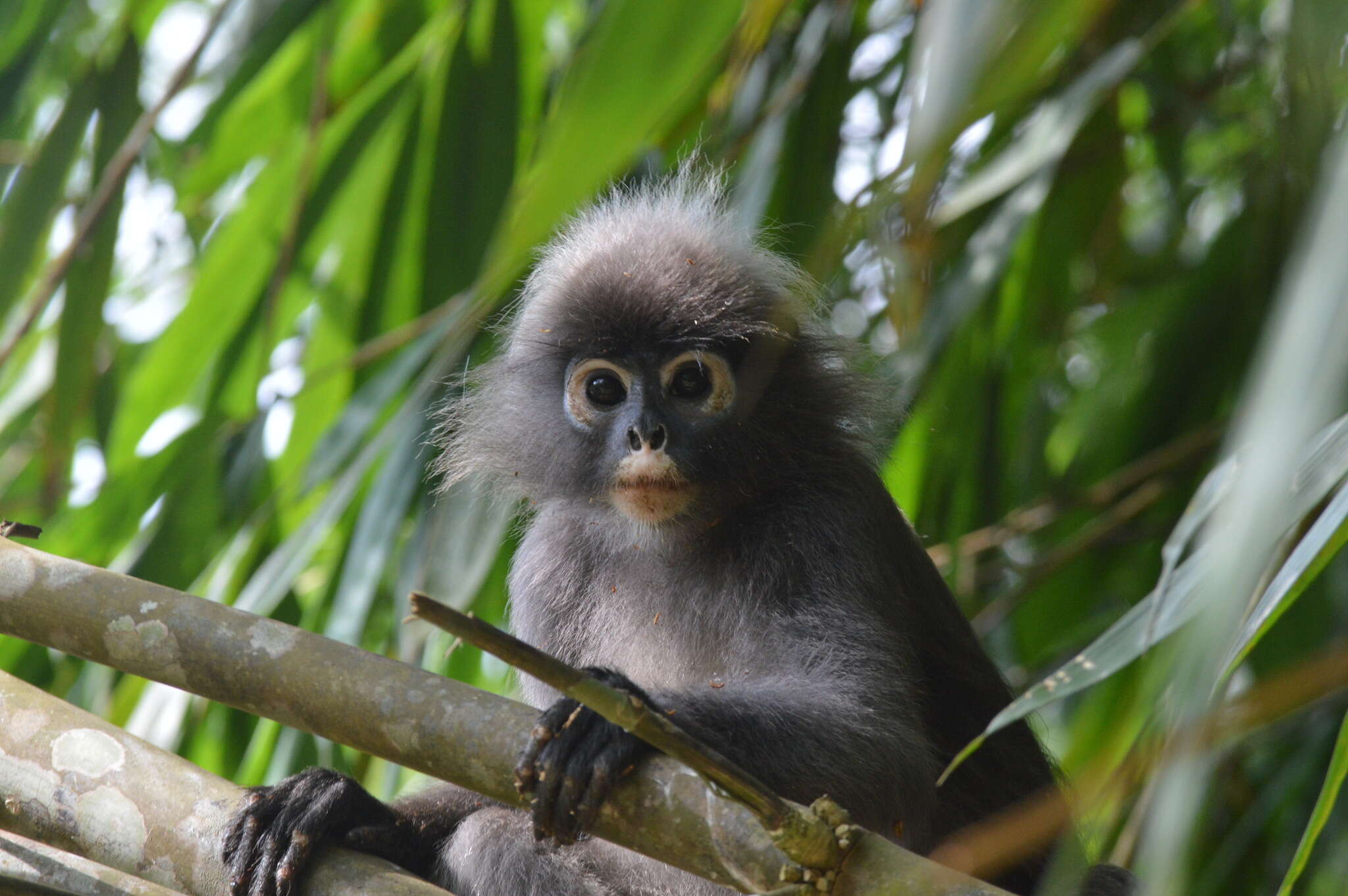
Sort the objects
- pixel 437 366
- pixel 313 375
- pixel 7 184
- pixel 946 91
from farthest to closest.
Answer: pixel 313 375, pixel 7 184, pixel 437 366, pixel 946 91

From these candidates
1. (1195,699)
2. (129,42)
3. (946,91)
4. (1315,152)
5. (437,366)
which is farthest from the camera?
(129,42)

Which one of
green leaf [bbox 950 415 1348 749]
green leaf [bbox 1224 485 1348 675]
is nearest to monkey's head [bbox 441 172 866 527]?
green leaf [bbox 950 415 1348 749]

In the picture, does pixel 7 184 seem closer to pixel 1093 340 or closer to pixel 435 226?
pixel 435 226

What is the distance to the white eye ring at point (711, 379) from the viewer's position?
288 centimetres

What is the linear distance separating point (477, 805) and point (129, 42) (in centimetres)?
174

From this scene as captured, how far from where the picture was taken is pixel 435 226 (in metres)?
3.63

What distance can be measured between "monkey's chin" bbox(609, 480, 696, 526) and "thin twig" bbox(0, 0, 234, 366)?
3.87 feet

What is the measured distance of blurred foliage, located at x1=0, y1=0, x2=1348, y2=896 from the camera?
3.16 metres

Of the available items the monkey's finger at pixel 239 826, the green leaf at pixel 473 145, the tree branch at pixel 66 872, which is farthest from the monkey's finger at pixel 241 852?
the green leaf at pixel 473 145

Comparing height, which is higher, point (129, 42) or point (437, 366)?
point (129, 42)

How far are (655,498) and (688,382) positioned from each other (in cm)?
27

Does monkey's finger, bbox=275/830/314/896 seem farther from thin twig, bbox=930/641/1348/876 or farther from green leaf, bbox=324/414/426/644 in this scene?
thin twig, bbox=930/641/1348/876

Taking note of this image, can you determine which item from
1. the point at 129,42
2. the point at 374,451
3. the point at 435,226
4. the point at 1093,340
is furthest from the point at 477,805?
the point at 1093,340

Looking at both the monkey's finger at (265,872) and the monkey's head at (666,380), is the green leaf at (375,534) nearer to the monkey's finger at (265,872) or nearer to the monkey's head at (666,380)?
the monkey's head at (666,380)
